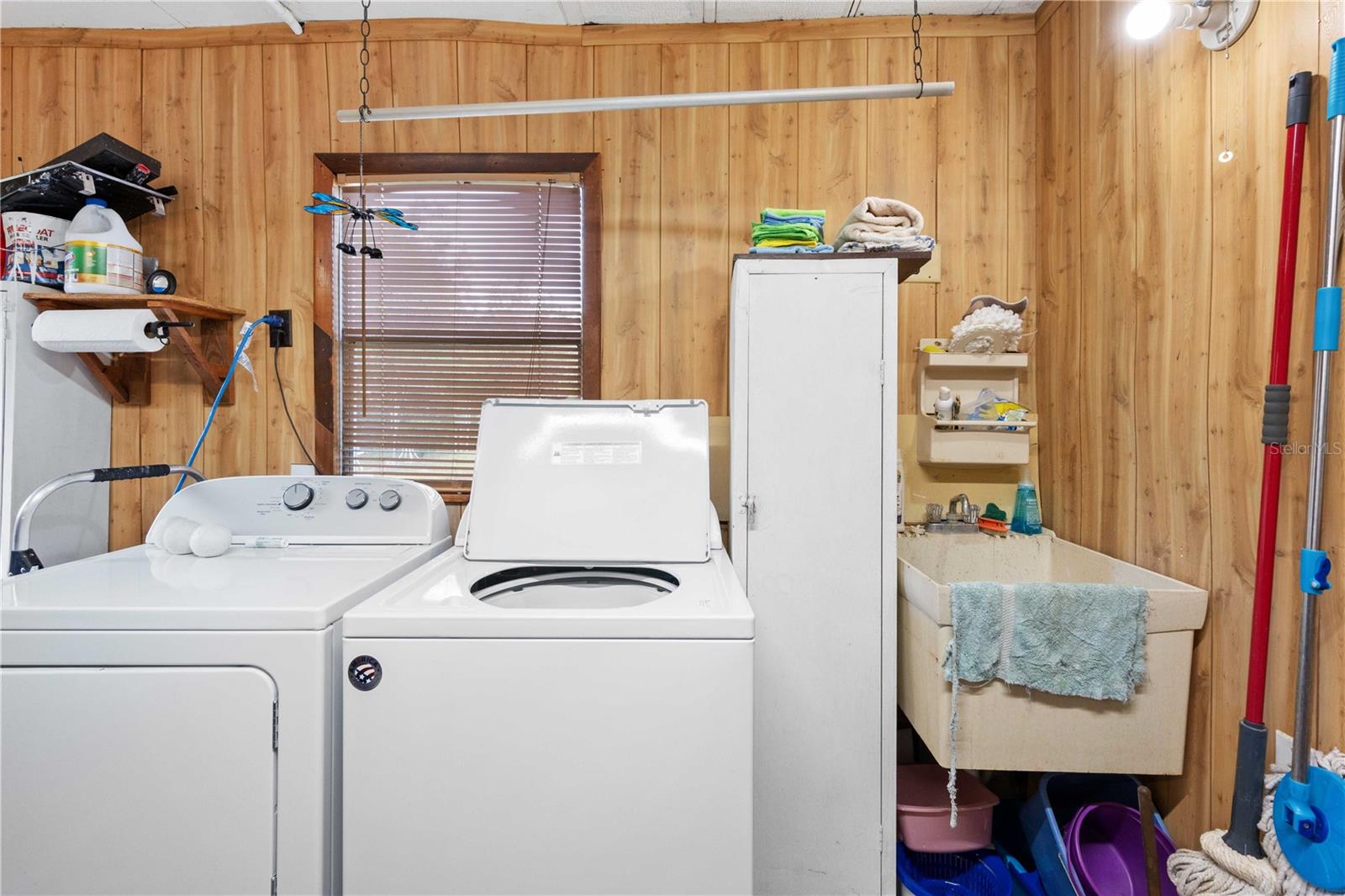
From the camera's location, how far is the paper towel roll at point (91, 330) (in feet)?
6.29

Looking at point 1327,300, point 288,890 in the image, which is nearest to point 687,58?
point 1327,300

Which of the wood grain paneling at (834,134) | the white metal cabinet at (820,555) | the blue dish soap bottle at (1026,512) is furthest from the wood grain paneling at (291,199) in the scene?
the blue dish soap bottle at (1026,512)

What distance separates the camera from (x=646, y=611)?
1.11 meters

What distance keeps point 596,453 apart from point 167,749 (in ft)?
3.57

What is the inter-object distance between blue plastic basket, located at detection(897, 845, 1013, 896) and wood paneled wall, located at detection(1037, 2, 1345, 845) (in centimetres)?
47

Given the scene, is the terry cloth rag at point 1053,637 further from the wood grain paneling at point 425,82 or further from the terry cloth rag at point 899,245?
the wood grain paneling at point 425,82

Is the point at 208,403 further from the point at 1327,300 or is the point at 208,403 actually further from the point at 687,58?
the point at 1327,300

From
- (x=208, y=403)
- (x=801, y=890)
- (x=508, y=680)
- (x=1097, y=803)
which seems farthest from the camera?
(x=208, y=403)

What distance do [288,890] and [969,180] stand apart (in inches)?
107

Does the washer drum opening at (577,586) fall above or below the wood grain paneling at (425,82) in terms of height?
below

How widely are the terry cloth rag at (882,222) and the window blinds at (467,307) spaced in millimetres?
1026

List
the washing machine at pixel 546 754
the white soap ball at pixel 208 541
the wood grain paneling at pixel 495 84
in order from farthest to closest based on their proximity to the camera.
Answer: the wood grain paneling at pixel 495 84 < the white soap ball at pixel 208 541 < the washing machine at pixel 546 754

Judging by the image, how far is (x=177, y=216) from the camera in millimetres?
2289

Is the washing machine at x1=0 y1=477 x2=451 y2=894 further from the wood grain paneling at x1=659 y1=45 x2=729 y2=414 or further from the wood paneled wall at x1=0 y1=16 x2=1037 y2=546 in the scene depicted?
the wood grain paneling at x1=659 y1=45 x2=729 y2=414
